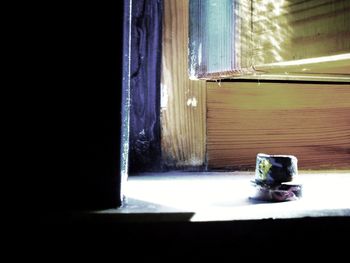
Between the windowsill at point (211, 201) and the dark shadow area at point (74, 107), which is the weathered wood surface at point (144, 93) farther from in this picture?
the dark shadow area at point (74, 107)

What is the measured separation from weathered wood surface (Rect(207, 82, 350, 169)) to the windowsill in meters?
0.18

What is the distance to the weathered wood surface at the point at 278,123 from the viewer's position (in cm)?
184

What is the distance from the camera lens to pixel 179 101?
1.79 metres

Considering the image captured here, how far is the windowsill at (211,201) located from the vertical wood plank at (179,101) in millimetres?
118

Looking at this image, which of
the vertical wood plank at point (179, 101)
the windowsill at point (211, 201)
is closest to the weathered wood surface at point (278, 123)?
the vertical wood plank at point (179, 101)

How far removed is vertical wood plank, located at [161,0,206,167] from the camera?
178cm

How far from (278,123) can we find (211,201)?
0.89 meters

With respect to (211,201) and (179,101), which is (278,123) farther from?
(211,201)

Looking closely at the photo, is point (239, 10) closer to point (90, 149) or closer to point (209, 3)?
point (209, 3)

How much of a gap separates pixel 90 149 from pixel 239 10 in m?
0.77

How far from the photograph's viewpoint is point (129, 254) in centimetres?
95

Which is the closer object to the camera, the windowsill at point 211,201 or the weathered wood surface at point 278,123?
the windowsill at point 211,201

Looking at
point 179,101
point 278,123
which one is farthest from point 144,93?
point 278,123

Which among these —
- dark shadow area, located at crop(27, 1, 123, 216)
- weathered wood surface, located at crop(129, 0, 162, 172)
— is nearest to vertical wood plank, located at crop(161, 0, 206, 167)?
weathered wood surface, located at crop(129, 0, 162, 172)
